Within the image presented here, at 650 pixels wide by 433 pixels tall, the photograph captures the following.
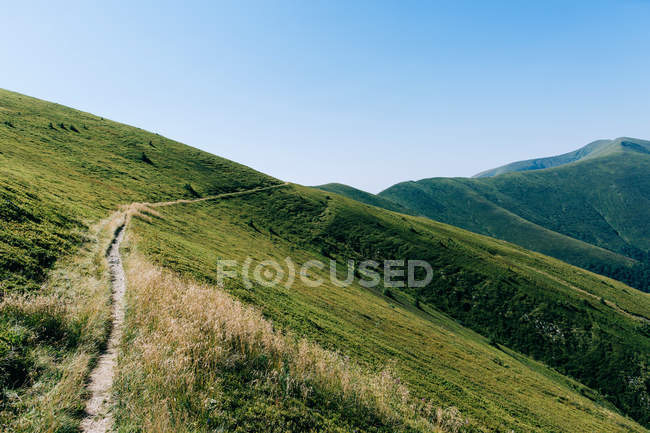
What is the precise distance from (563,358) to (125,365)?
6139cm

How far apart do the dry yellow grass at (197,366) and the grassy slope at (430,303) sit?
5.64 metres

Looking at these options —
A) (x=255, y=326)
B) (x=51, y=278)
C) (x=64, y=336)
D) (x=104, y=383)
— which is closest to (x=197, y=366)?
(x=104, y=383)

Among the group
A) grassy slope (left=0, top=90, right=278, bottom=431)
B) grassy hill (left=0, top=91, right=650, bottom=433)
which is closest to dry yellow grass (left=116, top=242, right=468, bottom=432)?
grassy hill (left=0, top=91, right=650, bottom=433)

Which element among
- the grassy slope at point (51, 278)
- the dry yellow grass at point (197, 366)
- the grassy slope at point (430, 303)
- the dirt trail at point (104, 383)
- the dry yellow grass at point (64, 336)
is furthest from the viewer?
the grassy slope at point (430, 303)

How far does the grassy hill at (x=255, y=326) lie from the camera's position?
7086mm

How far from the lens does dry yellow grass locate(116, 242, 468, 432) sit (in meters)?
6.51

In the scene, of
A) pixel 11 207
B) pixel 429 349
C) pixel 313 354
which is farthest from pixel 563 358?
pixel 11 207

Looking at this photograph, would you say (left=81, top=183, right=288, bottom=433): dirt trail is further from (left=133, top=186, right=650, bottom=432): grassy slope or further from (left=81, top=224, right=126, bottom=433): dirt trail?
(left=133, top=186, right=650, bottom=432): grassy slope

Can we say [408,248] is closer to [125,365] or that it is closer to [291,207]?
[291,207]

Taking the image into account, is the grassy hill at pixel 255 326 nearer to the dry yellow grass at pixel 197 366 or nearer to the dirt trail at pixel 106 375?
the dry yellow grass at pixel 197 366

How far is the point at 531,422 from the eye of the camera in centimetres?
1895

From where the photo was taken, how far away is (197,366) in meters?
7.86

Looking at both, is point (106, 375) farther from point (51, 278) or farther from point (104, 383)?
point (51, 278)

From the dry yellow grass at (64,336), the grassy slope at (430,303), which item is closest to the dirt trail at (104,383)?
the dry yellow grass at (64,336)
